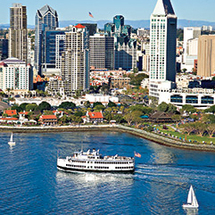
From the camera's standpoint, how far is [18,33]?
90875 mm

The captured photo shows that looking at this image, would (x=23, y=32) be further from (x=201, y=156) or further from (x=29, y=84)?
(x=201, y=156)

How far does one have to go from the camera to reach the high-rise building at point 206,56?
9500cm

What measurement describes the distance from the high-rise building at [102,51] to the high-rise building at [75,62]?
→ 31.0 metres

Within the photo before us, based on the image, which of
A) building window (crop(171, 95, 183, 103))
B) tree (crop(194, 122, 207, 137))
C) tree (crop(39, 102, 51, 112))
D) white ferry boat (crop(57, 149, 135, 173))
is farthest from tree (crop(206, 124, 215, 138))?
tree (crop(39, 102, 51, 112))

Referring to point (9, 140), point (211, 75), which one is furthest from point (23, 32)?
point (9, 140)

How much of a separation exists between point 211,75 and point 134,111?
143 ft

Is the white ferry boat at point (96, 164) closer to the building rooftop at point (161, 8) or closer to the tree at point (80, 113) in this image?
the tree at point (80, 113)

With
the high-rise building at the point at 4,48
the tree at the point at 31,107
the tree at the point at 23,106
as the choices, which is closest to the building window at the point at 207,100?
the tree at the point at 31,107

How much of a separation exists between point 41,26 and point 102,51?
40.9 ft

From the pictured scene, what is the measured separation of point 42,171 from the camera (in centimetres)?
3198

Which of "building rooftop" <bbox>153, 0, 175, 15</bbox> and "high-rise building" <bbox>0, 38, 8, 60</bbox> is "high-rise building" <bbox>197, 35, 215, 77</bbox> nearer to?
"building rooftop" <bbox>153, 0, 175, 15</bbox>

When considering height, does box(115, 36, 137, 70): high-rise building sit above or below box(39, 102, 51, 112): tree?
above

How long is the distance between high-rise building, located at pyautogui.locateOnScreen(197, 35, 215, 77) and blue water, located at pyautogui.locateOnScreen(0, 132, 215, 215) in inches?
2252

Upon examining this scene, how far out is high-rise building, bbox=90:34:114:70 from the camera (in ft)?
338
